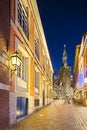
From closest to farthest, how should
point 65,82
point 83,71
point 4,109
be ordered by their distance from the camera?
point 4,109 → point 83,71 → point 65,82

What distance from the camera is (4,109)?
1070 centimetres

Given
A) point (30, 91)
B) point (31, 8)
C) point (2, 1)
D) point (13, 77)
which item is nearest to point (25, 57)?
point (30, 91)

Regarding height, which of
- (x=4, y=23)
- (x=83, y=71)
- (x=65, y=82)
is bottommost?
(x=4, y=23)

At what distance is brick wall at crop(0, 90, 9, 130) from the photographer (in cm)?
1029

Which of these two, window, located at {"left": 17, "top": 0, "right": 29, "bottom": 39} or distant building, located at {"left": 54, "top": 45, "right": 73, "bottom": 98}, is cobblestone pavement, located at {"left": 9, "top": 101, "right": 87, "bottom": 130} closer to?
window, located at {"left": 17, "top": 0, "right": 29, "bottom": 39}

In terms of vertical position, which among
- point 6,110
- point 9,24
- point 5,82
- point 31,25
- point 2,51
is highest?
point 31,25

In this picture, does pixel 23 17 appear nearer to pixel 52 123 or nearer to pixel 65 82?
pixel 52 123

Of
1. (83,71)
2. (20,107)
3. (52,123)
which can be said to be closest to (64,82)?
(83,71)

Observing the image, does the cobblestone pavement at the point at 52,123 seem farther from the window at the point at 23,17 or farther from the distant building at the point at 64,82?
the distant building at the point at 64,82

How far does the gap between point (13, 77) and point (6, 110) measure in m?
2.10

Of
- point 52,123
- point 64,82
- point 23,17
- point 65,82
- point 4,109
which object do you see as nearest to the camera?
point 4,109

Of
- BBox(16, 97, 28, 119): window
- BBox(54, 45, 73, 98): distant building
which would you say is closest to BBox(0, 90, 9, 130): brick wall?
BBox(16, 97, 28, 119): window

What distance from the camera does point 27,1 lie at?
1805 cm

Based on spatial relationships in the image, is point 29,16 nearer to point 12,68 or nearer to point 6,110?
point 12,68
